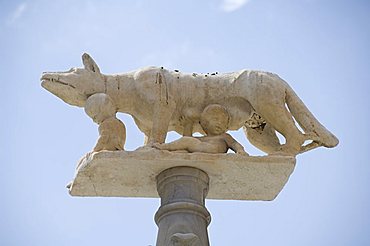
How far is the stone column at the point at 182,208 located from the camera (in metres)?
7.68

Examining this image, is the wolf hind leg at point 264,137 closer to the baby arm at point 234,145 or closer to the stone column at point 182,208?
the baby arm at point 234,145

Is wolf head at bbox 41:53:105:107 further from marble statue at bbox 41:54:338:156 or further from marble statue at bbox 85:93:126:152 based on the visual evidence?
marble statue at bbox 85:93:126:152

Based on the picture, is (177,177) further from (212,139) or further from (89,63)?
(89,63)

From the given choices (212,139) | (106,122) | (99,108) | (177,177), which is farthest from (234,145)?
(99,108)

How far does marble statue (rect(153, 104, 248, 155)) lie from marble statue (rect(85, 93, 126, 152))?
1.57 feet

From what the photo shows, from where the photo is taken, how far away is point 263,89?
881 centimetres

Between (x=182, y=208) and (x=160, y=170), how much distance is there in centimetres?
65

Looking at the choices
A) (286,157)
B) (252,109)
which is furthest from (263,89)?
(286,157)

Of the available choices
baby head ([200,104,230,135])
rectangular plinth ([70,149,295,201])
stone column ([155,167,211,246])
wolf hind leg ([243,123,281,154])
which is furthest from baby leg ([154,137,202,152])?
wolf hind leg ([243,123,281,154])

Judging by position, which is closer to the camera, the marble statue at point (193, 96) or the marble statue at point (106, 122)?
the marble statue at point (106, 122)

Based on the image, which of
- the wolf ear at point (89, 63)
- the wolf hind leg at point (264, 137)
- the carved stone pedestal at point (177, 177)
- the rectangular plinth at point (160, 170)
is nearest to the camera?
the carved stone pedestal at point (177, 177)

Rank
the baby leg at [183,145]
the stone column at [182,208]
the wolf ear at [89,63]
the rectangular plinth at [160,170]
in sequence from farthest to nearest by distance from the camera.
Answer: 1. the wolf ear at [89,63]
2. the baby leg at [183,145]
3. the rectangular plinth at [160,170]
4. the stone column at [182,208]

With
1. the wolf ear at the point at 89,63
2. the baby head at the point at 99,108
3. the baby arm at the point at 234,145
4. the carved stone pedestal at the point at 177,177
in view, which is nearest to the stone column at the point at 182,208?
the carved stone pedestal at the point at 177,177

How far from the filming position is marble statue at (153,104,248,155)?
332 inches
